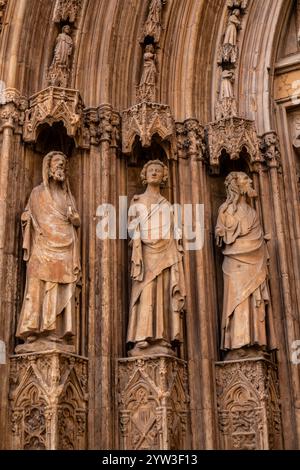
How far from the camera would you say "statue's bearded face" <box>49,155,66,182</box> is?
25.9 ft

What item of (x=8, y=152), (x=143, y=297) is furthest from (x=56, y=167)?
(x=143, y=297)

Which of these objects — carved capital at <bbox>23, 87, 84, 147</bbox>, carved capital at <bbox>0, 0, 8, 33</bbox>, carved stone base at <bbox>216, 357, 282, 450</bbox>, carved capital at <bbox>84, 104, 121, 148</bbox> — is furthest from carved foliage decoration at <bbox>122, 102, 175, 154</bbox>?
carved stone base at <bbox>216, 357, 282, 450</bbox>

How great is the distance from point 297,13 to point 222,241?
12.3 feet

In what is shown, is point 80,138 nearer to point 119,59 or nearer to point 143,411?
point 119,59

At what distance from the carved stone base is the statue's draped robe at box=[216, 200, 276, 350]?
0.83 ft

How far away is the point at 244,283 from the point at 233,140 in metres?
1.84

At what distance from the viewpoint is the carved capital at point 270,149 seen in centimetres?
864

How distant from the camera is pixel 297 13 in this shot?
971 centimetres

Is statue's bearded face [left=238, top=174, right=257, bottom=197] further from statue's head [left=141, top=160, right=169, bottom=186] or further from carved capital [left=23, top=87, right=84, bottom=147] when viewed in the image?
carved capital [left=23, top=87, right=84, bottom=147]

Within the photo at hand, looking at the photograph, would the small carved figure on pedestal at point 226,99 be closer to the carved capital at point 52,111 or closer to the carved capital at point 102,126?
the carved capital at point 102,126

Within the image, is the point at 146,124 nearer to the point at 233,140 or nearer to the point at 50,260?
the point at 233,140

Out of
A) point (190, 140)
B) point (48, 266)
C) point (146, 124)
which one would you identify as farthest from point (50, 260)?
point (190, 140)

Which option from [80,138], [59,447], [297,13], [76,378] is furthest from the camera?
[297,13]

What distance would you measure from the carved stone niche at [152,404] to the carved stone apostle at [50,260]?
0.81 meters
